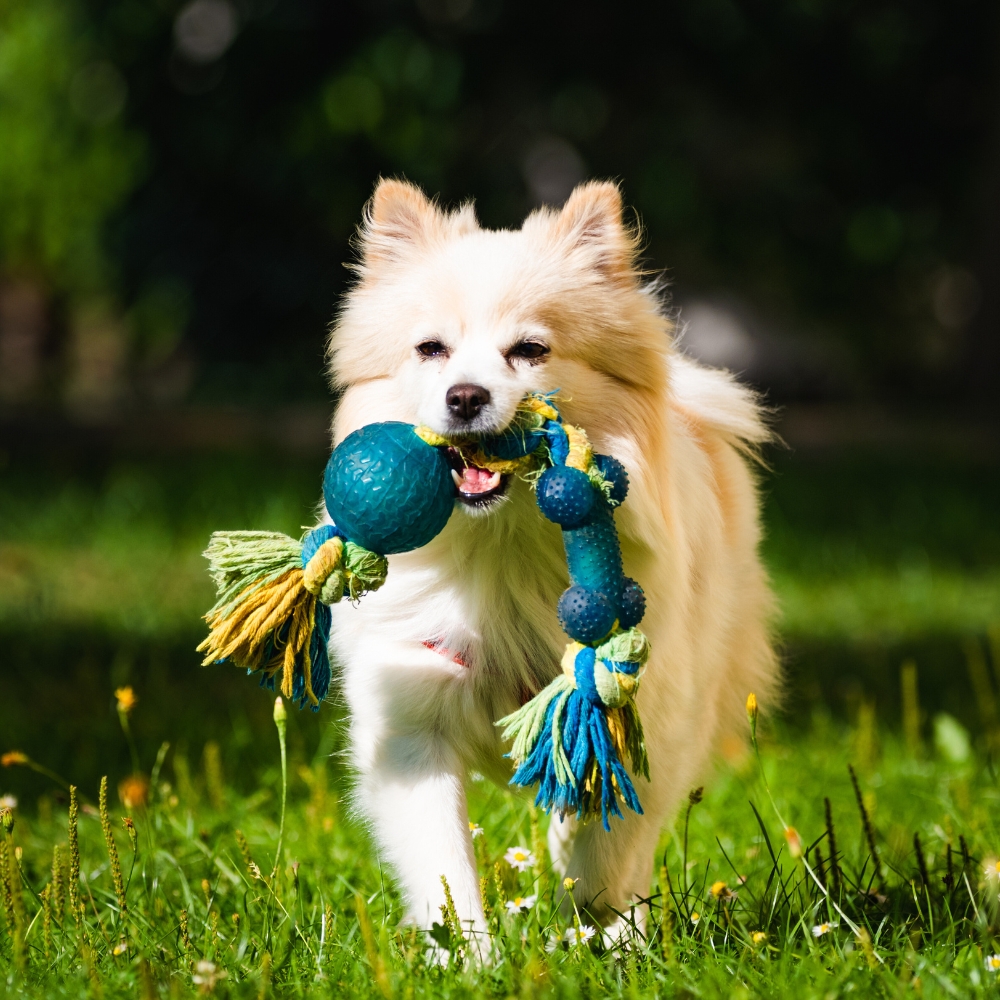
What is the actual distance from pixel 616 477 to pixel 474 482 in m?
0.32

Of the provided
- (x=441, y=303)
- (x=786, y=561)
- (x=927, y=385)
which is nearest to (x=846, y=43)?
(x=927, y=385)

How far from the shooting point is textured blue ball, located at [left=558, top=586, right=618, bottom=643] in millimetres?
2312

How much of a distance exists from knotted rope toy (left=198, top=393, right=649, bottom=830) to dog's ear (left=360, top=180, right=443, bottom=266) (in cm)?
73

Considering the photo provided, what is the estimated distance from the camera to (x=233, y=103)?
12.3m

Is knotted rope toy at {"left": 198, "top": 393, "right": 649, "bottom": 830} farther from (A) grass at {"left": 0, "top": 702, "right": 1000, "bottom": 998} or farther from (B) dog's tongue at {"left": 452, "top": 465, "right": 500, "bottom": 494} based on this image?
(A) grass at {"left": 0, "top": 702, "right": 1000, "bottom": 998}

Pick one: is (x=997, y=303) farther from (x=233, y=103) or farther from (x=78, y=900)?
(x=78, y=900)

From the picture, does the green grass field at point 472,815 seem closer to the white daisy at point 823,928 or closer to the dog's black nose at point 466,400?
the white daisy at point 823,928

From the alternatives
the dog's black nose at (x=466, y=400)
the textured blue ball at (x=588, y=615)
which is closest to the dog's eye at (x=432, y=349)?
the dog's black nose at (x=466, y=400)

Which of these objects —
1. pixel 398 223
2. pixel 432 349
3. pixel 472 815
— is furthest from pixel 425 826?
pixel 398 223

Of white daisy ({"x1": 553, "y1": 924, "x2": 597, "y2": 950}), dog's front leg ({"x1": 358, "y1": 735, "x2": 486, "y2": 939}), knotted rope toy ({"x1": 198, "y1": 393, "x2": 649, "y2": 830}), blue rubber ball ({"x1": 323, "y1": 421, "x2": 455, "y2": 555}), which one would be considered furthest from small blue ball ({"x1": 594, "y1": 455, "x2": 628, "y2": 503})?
white daisy ({"x1": 553, "y1": 924, "x2": 597, "y2": 950})

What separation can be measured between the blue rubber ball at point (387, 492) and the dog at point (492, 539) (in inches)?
5.3

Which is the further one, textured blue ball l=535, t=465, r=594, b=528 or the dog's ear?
the dog's ear

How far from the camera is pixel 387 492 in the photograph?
93.5 inches

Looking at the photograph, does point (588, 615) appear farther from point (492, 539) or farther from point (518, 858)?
point (518, 858)
